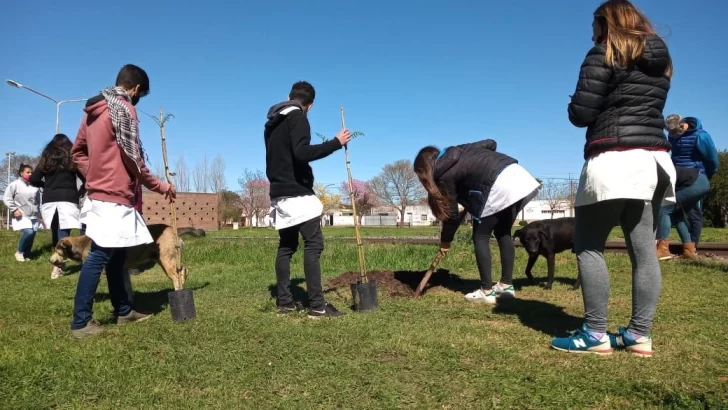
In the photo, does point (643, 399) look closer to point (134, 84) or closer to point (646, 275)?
point (646, 275)

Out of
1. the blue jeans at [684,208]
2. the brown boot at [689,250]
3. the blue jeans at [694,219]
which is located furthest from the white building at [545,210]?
the brown boot at [689,250]

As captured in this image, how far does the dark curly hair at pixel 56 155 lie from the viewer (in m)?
7.23

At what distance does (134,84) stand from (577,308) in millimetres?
4368

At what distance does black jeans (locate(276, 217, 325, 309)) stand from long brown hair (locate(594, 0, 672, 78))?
2.60 metres

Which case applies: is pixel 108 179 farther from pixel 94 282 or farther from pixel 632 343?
pixel 632 343

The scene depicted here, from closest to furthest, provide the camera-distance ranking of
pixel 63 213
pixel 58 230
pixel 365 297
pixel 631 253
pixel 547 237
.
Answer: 1. pixel 631 253
2. pixel 365 297
3. pixel 547 237
4. pixel 63 213
5. pixel 58 230

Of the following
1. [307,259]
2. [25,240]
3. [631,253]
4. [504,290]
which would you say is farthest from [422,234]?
[631,253]

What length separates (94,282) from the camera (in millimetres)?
3785

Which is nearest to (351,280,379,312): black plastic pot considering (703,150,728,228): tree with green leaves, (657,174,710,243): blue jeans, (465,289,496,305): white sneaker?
(465,289,496,305): white sneaker

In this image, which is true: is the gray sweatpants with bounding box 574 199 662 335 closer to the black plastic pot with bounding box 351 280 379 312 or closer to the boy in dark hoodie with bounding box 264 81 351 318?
the black plastic pot with bounding box 351 280 379 312

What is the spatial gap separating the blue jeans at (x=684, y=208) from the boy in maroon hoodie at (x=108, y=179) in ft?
21.9

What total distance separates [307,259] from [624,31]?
295 centimetres

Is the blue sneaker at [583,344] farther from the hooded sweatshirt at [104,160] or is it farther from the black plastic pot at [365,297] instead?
the hooded sweatshirt at [104,160]

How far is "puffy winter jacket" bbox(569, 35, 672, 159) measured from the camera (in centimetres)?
290
